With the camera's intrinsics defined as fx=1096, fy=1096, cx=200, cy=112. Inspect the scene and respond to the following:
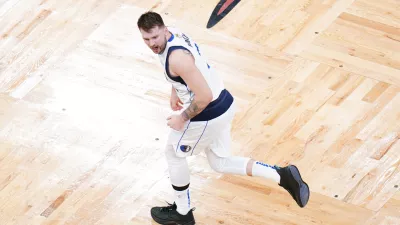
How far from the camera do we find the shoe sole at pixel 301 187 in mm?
5988

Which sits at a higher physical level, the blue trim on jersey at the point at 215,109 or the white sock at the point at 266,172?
the blue trim on jersey at the point at 215,109

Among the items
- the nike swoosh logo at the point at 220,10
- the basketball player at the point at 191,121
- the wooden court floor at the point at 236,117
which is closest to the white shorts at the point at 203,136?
the basketball player at the point at 191,121

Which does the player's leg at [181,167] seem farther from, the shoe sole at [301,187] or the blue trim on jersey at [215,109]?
the shoe sole at [301,187]

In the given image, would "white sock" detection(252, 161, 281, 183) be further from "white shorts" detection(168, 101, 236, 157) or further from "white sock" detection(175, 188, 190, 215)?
"white sock" detection(175, 188, 190, 215)

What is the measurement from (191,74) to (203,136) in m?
0.49

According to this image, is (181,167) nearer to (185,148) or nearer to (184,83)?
(185,148)

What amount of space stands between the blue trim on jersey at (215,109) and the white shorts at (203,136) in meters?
0.02

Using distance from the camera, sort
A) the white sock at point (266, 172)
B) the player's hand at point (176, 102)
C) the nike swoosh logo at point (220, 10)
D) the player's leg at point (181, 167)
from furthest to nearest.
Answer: the nike swoosh logo at point (220, 10) → the white sock at point (266, 172) → the player's hand at point (176, 102) → the player's leg at point (181, 167)

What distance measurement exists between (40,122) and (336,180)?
77.0 inches

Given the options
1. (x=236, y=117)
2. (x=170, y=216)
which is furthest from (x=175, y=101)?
(x=236, y=117)

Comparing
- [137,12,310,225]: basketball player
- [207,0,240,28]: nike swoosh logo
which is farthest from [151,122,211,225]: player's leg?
[207,0,240,28]: nike swoosh logo

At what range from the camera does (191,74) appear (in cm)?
542

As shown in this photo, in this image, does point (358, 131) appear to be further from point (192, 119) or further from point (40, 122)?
point (40, 122)

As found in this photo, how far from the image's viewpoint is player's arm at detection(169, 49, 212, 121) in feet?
17.8
